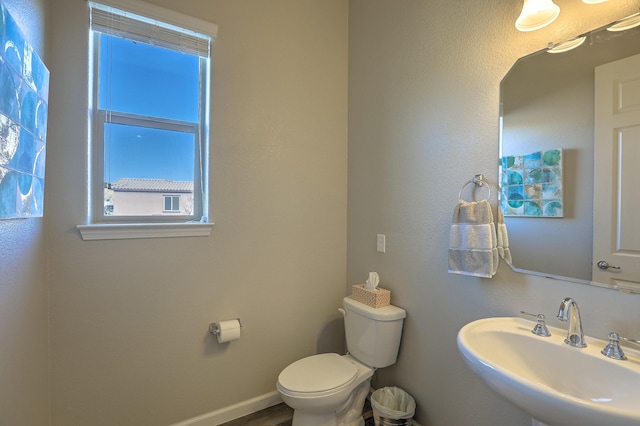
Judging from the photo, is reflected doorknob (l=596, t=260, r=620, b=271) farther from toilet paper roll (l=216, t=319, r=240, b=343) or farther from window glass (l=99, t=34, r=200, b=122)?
window glass (l=99, t=34, r=200, b=122)

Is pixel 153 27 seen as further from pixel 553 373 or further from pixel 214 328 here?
pixel 553 373

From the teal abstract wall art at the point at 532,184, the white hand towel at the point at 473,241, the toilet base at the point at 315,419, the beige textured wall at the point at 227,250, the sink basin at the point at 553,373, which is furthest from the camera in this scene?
the toilet base at the point at 315,419

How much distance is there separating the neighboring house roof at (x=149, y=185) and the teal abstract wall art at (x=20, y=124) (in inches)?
17.6

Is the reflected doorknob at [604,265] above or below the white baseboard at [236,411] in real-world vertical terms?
above

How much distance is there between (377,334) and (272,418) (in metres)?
0.88

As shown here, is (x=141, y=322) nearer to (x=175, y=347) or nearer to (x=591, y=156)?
(x=175, y=347)

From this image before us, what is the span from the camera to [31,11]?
1170 mm

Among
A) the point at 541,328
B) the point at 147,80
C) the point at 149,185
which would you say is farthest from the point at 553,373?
the point at 147,80

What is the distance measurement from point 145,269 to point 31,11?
3.97ft

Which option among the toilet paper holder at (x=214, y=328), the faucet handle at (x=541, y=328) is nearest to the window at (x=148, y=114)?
the toilet paper holder at (x=214, y=328)

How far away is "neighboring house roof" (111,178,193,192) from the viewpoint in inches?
65.1

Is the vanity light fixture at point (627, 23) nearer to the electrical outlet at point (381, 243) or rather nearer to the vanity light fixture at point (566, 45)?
the vanity light fixture at point (566, 45)

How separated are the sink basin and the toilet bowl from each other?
2.57ft

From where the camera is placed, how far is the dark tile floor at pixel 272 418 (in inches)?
73.6
